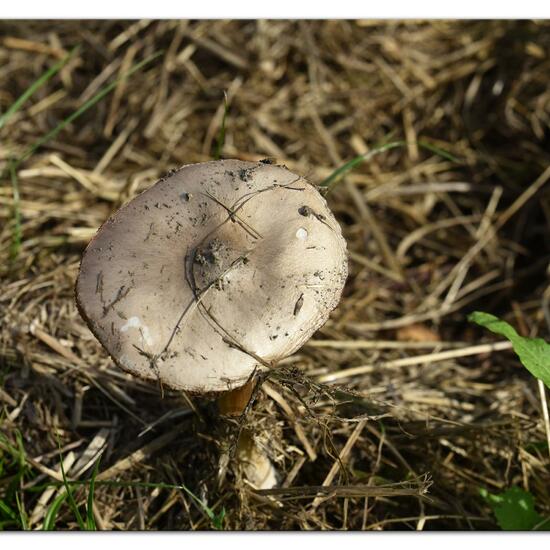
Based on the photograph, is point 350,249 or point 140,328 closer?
point 140,328

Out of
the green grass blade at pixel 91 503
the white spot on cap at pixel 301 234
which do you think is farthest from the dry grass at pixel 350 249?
the white spot on cap at pixel 301 234

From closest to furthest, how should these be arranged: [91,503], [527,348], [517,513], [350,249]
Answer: [91,503] < [527,348] < [517,513] < [350,249]

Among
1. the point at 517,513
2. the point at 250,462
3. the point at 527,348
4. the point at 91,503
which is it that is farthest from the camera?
the point at 250,462

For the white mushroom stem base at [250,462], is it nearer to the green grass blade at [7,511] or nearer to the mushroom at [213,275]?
the mushroom at [213,275]

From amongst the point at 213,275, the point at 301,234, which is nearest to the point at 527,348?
the point at 301,234

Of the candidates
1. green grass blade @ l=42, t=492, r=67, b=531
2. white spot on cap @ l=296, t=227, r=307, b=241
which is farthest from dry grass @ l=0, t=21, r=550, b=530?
white spot on cap @ l=296, t=227, r=307, b=241

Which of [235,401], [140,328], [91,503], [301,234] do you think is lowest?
[91,503]

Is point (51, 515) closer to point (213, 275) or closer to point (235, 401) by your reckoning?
point (235, 401)
